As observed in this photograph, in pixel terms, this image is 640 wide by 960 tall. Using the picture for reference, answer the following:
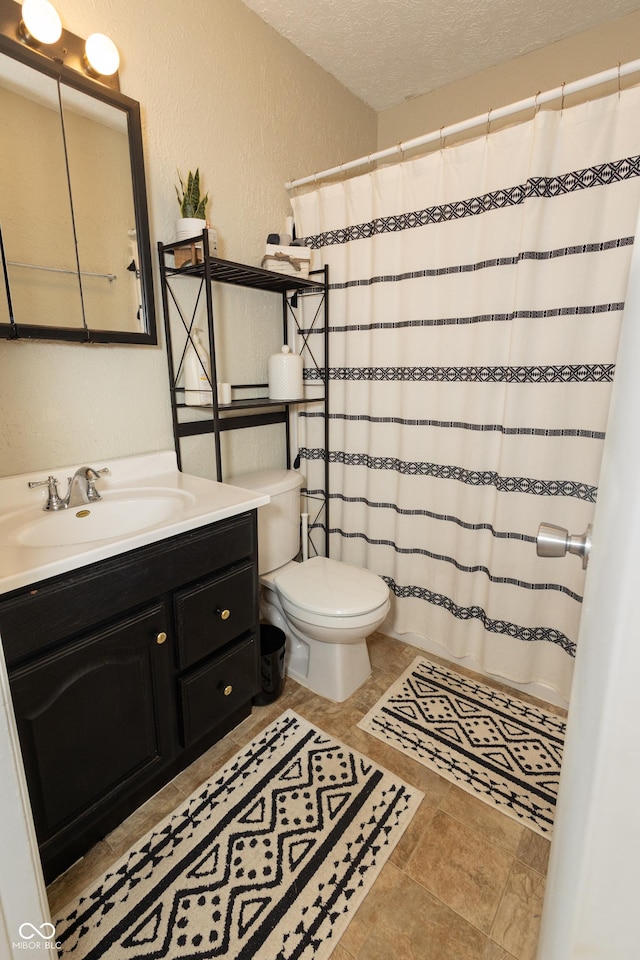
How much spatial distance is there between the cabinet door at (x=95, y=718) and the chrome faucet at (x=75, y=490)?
404 mm

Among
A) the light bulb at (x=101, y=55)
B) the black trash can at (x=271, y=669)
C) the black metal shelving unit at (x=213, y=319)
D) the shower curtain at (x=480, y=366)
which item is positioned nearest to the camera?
the light bulb at (x=101, y=55)

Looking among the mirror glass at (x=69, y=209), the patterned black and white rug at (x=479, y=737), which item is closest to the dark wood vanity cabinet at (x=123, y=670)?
the patterned black and white rug at (x=479, y=737)

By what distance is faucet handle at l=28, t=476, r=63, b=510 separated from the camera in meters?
1.26

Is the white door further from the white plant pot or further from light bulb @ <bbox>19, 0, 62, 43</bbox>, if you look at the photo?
light bulb @ <bbox>19, 0, 62, 43</bbox>

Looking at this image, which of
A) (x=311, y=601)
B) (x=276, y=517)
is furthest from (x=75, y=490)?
(x=311, y=601)

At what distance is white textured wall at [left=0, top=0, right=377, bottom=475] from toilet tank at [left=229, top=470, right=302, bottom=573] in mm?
189

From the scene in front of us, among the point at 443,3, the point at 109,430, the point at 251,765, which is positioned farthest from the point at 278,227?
the point at 251,765

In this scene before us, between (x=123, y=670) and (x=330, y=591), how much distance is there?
76 centimetres

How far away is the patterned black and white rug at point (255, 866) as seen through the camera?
0.99 metres

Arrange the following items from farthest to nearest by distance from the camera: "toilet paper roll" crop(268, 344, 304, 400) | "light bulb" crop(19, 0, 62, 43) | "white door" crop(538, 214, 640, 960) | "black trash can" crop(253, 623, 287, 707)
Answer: "toilet paper roll" crop(268, 344, 304, 400), "black trash can" crop(253, 623, 287, 707), "light bulb" crop(19, 0, 62, 43), "white door" crop(538, 214, 640, 960)

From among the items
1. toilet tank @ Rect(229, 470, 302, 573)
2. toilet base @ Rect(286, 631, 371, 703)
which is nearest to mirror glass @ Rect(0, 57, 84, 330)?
toilet tank @ Rect(229, 470, 302, 573)

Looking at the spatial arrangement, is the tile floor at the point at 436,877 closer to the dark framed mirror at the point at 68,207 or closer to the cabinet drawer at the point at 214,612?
the cabinet drawer at the point at 214,612

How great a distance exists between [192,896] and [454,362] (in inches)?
69.4

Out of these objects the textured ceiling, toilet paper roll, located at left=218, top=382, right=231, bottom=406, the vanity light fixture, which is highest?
the textured ceiling
